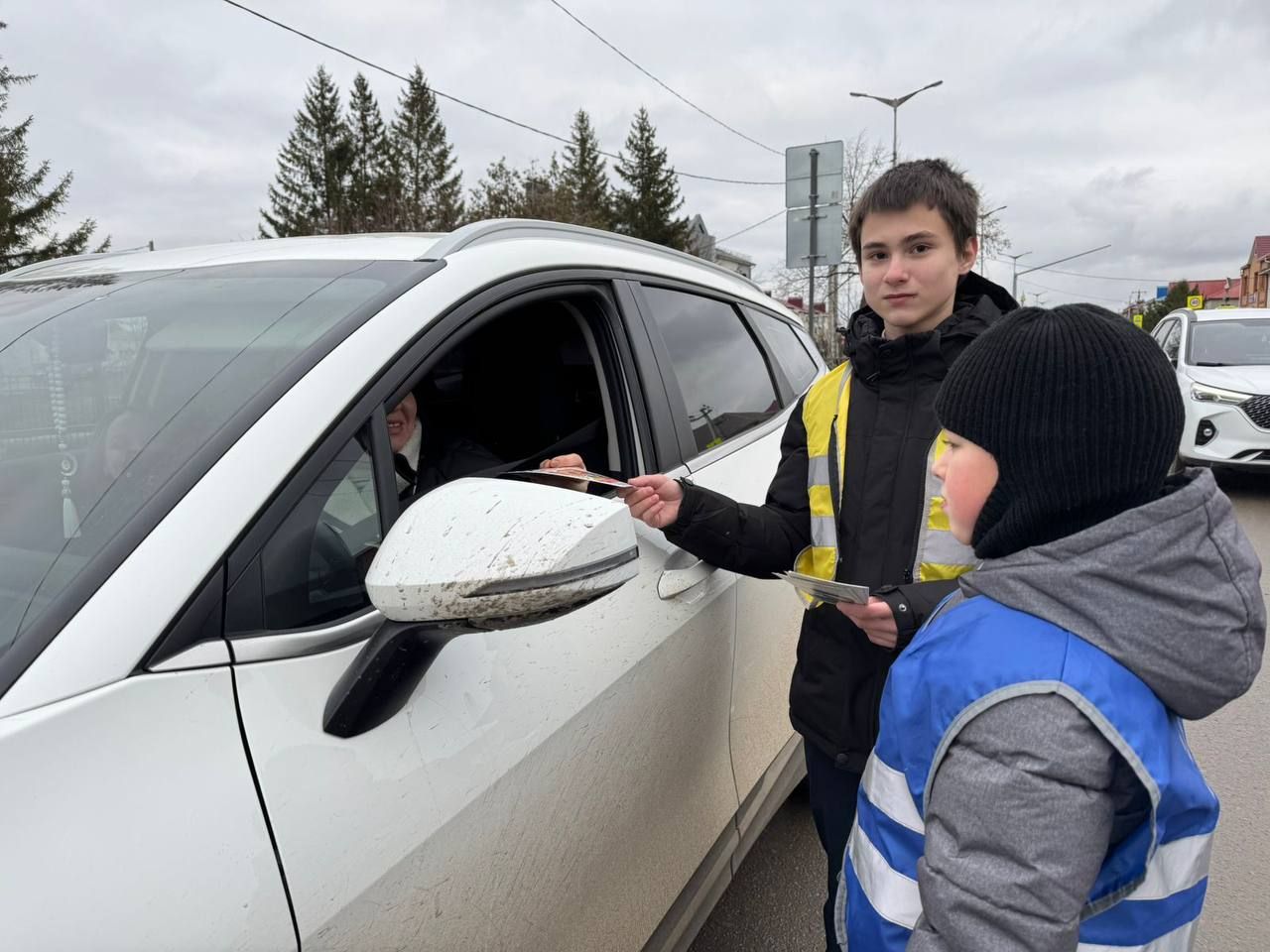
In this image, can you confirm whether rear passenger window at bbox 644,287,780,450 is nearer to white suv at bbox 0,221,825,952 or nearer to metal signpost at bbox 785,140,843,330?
white suv at bbox 0,221,825,952

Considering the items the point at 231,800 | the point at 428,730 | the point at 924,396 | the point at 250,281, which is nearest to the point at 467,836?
the point at 428,730

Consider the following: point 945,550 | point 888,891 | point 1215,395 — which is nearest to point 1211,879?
point 945,550

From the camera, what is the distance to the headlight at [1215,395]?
26.0 feet

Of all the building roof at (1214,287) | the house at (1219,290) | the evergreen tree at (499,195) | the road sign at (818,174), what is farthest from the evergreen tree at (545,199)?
the building roof at (1214,287)

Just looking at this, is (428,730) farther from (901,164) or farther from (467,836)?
(901,164)

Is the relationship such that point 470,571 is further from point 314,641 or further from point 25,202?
point 25,202

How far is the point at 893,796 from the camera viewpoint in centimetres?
113

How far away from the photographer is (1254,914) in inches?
101

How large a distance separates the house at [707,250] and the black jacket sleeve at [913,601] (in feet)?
144

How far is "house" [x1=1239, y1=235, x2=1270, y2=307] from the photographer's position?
66.2 meters

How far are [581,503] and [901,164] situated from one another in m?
1.28

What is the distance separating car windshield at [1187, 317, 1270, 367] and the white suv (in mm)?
9104

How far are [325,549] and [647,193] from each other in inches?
1874

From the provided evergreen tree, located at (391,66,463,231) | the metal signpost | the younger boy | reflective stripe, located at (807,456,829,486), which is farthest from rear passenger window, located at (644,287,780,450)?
evergreen tree, located at (391,66,463,231)
